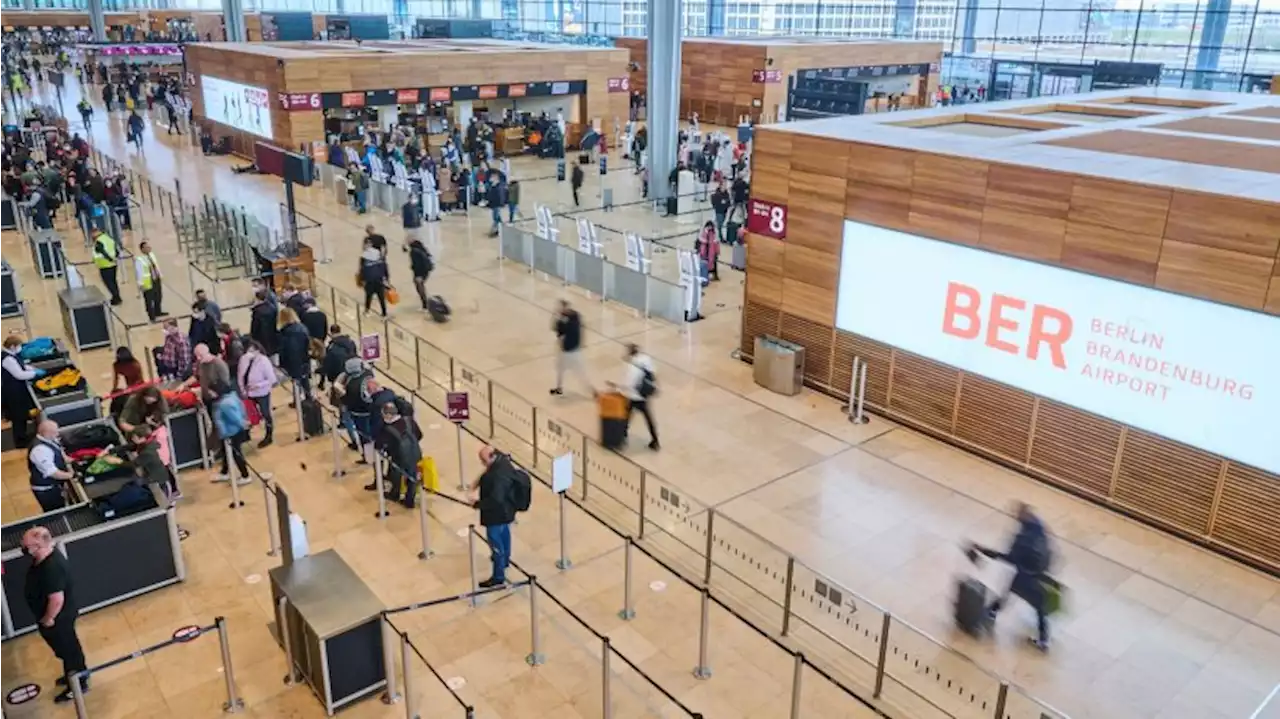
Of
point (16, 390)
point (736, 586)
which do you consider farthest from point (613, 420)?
point (16, 390)

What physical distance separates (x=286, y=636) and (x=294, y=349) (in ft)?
16.2

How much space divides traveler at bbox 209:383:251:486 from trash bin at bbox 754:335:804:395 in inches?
270

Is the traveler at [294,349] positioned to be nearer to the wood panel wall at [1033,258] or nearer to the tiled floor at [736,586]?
the tiled floor at [736,586]

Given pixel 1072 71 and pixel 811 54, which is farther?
pixel 811 54

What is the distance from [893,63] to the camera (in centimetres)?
4481

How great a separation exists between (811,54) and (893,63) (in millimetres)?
5234

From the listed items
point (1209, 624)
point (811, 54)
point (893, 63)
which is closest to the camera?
point (1209, 624)

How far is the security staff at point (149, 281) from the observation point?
14.9 metres

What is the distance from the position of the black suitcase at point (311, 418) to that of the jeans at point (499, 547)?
4.14 m

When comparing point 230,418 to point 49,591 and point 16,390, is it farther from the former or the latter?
point 49,591

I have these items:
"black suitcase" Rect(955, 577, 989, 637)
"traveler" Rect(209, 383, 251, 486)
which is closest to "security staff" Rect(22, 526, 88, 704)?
"traveler" Rect(209, 383, 251, 486)

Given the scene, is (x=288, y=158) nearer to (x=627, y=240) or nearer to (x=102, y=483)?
(x=627, y=240)

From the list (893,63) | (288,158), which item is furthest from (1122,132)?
(893,63)

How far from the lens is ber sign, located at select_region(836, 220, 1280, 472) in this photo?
9195mm
